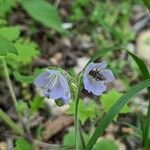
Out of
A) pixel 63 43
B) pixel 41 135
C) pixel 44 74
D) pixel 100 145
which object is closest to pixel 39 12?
pixel 63 43

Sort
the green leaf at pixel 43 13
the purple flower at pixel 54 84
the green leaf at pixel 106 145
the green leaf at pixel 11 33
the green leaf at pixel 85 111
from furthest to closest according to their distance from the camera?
the green leaf at pixel 43 13 < the green leaf at pixel 11 33 < the green leaf at pixel 106 145 < the green leaf at pixel 85 111 < the purple flower at pixel 54 84

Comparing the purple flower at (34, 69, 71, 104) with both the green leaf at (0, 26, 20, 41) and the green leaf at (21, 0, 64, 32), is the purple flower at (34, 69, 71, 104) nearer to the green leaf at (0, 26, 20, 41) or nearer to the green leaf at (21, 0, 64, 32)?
the green leaf at (0, 26, 20, 41)

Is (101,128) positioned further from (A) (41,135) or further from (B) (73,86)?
(A) (41,135)

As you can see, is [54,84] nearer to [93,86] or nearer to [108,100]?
[93,86]

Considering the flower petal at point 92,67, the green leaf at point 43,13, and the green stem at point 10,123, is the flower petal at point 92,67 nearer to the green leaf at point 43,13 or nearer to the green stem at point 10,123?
the green stem at point 10,123

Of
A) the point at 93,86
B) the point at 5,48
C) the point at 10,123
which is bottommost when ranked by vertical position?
the point at 10,123

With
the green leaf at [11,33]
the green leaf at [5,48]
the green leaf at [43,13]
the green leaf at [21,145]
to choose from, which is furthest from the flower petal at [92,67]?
the green leaf at [43,13]

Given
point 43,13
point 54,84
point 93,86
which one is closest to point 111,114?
point 93,86

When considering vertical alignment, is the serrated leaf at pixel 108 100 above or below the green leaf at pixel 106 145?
above
